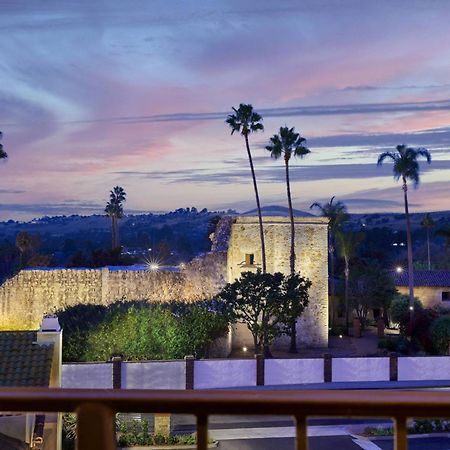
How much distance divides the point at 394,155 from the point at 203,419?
2760 cm

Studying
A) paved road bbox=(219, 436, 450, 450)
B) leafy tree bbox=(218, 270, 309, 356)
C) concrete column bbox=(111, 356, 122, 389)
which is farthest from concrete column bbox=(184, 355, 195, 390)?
leafy tree bbox=(218, 270, 309, 356)

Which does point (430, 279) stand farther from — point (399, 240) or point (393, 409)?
point (393, 409)

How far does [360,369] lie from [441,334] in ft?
19.2

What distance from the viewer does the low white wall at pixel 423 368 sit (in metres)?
19.4

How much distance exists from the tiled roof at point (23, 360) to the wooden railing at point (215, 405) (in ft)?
32.3

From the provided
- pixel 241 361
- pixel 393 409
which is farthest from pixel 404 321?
pixel 393 409

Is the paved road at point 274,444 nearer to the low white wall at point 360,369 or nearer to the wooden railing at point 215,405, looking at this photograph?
the low white wall at point 360,369

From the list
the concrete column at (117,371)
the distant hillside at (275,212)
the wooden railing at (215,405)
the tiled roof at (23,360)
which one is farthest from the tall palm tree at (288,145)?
the wooden railing at (215,405)

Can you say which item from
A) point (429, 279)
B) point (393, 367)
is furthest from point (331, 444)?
point (429, 279)

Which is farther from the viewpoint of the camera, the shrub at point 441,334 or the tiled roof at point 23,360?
the shrub at point 441,334

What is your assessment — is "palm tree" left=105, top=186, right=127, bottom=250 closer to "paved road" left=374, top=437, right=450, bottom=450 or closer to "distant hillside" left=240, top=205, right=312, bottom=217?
"distant hillside" left=240, top=205, right=312, bottom=217

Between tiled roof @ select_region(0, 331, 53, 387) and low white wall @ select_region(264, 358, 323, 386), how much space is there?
8016 millimetres

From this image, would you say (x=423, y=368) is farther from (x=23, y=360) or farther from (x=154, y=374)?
(x=23, y=360)

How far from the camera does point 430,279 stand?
32.2 m
